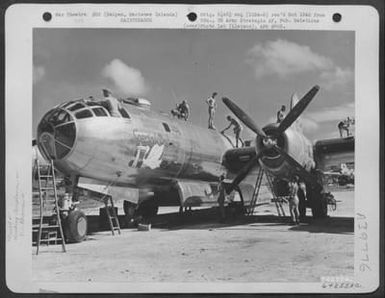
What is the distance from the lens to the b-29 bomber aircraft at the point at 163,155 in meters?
4.52

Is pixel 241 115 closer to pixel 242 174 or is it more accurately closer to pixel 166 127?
pixel 242 174

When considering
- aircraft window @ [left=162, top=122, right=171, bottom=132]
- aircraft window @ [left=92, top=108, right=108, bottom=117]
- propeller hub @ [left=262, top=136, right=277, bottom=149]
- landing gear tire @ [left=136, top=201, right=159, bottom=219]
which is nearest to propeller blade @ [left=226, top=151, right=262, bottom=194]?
propeller hub @ [left=262, top=136, right=277, bottom=149]

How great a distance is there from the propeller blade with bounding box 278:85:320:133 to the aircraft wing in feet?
1.44

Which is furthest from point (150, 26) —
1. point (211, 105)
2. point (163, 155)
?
point (163, 155)

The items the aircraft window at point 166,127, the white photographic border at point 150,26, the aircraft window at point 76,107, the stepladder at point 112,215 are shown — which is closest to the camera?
the white photographic border at point 150,26

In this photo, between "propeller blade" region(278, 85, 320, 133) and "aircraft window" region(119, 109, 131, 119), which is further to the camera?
"aircraft window" region(119, 109, 131, 119)

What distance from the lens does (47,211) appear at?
4.21 metres

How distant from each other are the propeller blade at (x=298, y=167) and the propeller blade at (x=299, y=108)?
0.40 meters

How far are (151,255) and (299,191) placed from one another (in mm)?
2099

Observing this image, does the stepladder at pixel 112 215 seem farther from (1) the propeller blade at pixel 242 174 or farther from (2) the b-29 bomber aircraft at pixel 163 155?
(1) the propeller blade at pixel 242 174

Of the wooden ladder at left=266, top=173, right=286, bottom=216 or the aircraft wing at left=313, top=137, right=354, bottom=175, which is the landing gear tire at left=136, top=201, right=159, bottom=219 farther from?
the aircraft wing at left=313, top=137, right=354, bottom=175

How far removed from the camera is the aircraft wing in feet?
13.5

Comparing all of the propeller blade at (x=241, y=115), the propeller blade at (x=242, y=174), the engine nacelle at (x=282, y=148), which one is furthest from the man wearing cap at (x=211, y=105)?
the propeller blade at (x=242, y=174)
